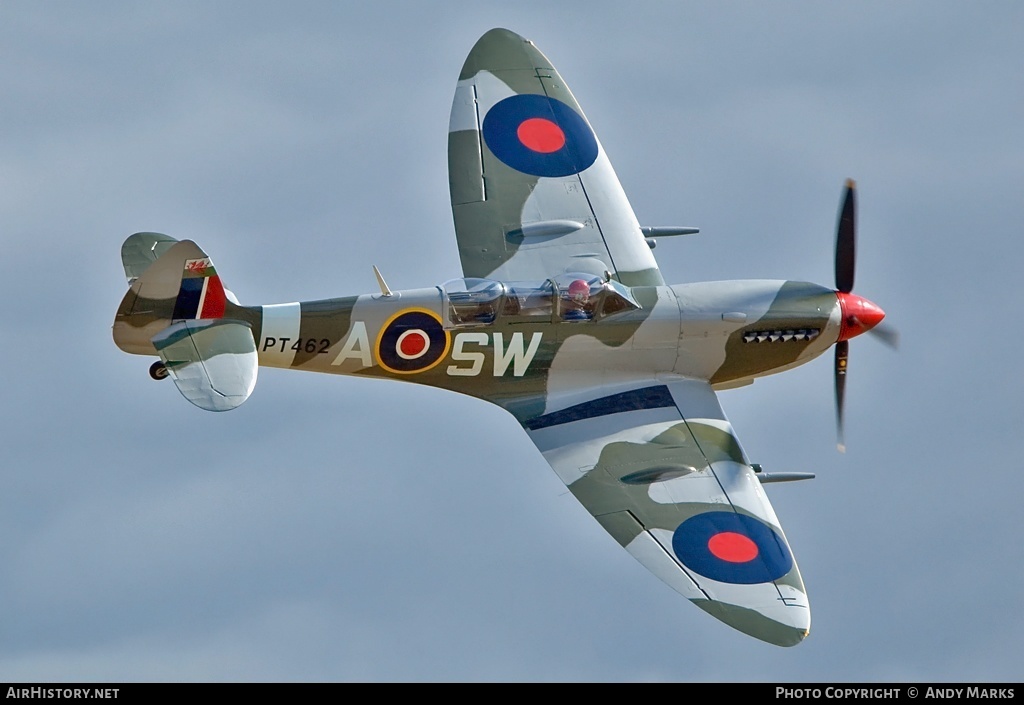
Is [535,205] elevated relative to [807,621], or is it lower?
elevated

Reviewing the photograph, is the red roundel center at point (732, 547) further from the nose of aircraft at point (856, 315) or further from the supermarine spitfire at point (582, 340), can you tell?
the nose of aircraft at point (856, 315)

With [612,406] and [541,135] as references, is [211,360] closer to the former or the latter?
[612,406]

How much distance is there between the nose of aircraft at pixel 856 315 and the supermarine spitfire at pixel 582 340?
0.9 inches

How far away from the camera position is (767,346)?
29500 mm

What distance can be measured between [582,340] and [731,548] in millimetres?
3817

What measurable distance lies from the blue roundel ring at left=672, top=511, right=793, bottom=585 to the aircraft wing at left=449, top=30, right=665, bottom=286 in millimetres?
4425

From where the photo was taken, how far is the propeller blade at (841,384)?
95.4 ft

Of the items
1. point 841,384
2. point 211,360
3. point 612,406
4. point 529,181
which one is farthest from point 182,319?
point 841,384

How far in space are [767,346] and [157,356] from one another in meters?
8.35

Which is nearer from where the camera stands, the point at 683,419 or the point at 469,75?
the point at 683,419
